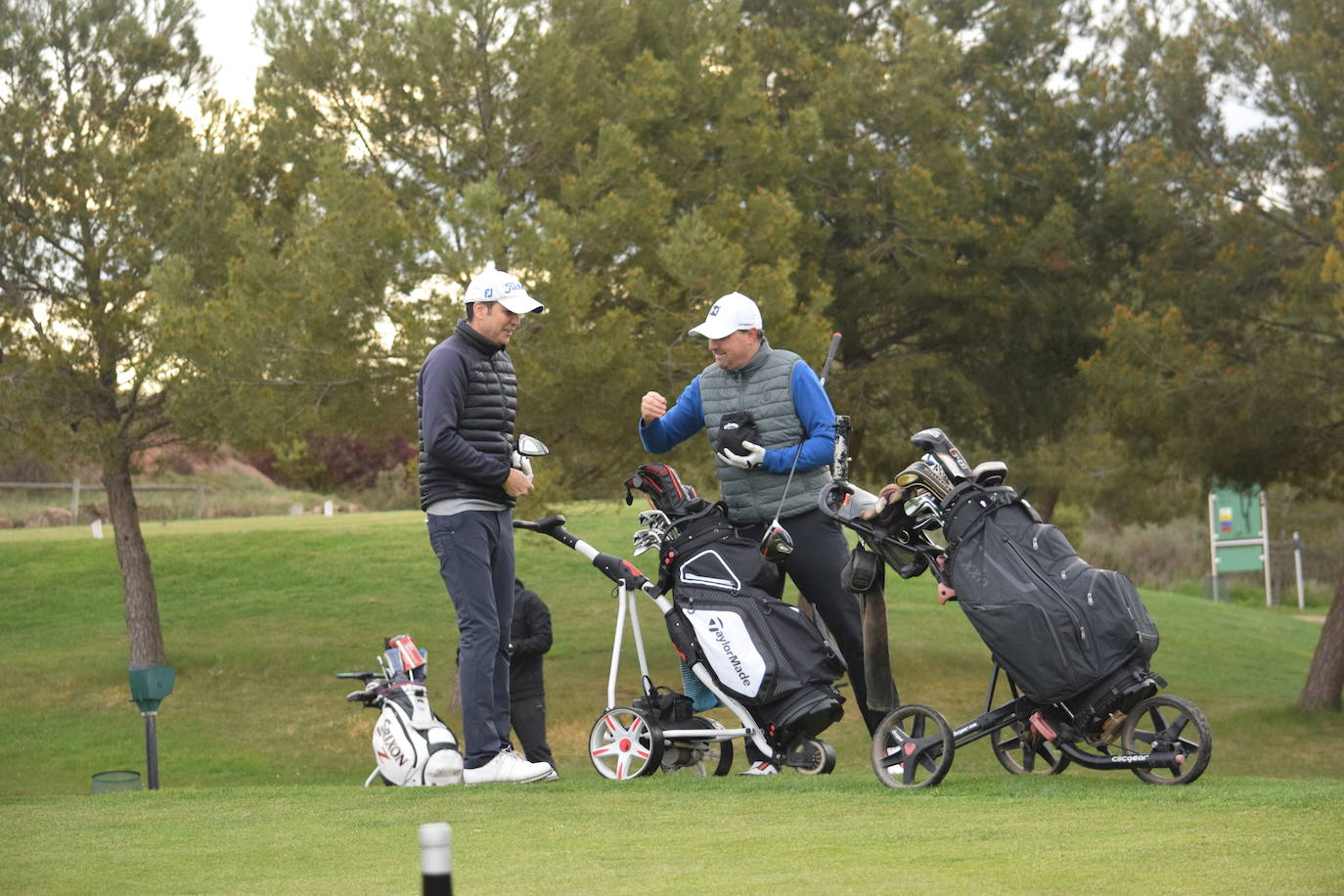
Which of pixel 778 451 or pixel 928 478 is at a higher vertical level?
pixel 778 451

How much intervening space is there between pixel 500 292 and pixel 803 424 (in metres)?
1.43

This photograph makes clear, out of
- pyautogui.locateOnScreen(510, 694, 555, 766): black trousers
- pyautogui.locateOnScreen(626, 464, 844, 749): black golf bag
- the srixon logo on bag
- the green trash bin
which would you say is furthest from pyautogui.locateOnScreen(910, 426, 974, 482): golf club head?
the green trash bin

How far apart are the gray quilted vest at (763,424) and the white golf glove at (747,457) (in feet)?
0.26

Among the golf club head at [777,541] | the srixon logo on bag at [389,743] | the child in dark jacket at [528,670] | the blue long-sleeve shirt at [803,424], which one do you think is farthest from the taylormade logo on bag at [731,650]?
the child in dark jacket at [528,670]

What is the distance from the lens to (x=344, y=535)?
29.2m

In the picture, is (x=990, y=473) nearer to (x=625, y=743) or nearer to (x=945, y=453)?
(x=945, y=453)

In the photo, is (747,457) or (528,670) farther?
(528,670)

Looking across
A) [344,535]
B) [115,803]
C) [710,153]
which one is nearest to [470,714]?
[115,803]

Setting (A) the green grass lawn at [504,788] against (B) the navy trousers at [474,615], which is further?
(B) the navy trousers at [474,615]

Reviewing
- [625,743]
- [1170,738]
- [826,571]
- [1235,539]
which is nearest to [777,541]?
[826,571]

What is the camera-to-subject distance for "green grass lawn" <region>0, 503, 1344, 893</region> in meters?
4.81

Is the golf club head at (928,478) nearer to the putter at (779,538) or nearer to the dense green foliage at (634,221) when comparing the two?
the putter at (779,538)

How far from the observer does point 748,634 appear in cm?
698

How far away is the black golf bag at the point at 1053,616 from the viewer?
5957mm
